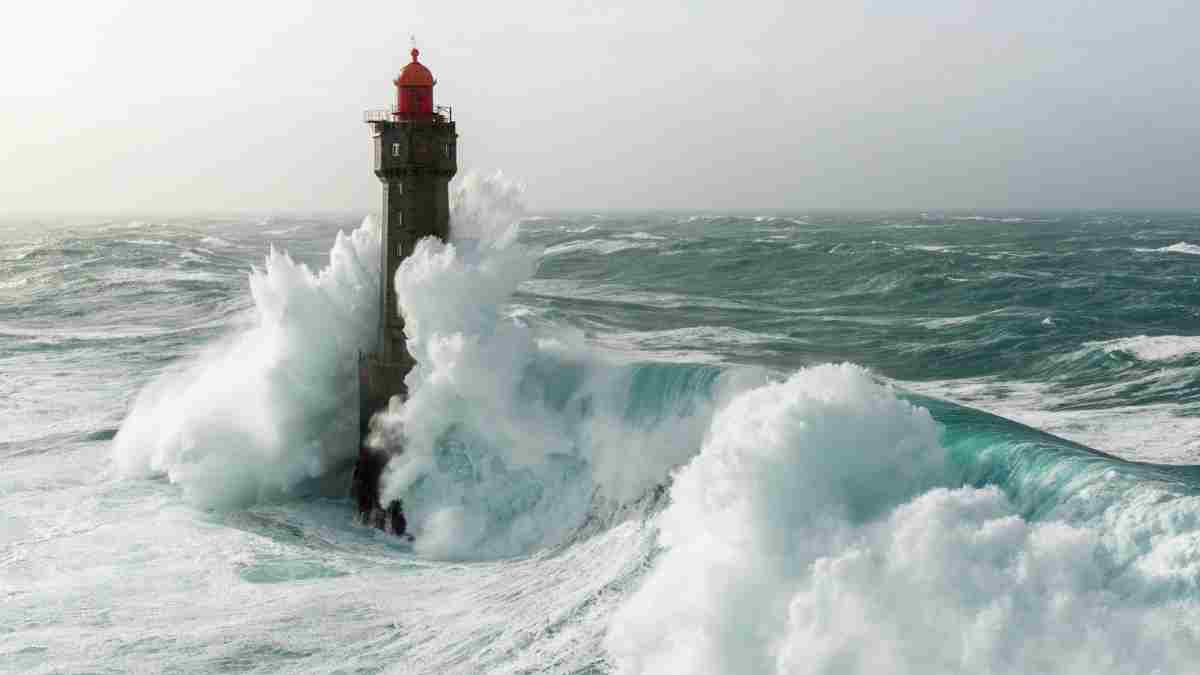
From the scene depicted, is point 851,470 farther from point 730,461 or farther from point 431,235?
point 431,235

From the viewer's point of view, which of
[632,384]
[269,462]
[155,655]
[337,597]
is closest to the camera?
[155,655]

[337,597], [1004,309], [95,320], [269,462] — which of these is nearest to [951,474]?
[337,597]

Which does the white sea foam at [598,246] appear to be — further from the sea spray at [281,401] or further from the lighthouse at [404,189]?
the lighthouse at [404,189]

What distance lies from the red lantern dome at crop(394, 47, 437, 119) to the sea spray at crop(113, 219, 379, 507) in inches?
111

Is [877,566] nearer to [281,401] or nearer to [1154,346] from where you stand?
[281,401]

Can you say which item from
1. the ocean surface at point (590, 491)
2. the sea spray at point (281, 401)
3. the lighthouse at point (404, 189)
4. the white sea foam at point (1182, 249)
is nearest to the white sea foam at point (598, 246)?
the white sea foam at point (1182, 249)

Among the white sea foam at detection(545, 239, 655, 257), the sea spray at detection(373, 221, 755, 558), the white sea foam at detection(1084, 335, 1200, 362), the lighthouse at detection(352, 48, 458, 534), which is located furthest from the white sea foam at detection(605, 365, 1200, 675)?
the white sea foam at detection(545, 239, 655, 257)

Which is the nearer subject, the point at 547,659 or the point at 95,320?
the point at 547,659

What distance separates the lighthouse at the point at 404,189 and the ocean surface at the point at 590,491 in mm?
412

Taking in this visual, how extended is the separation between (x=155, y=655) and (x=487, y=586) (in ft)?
13.3

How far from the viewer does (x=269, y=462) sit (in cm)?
1908

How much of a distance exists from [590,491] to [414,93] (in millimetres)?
7465

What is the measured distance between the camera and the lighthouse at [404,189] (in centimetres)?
1831

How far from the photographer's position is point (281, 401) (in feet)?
65.2
